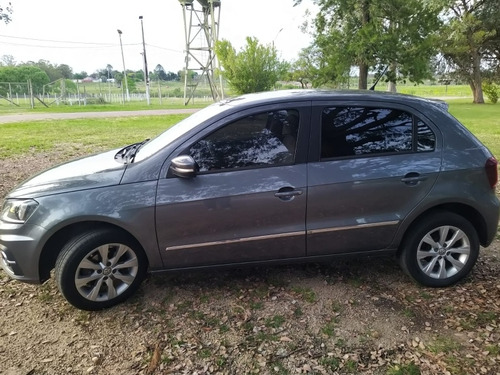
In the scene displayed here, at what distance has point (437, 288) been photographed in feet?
11.6

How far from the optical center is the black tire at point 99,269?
3.07 meters

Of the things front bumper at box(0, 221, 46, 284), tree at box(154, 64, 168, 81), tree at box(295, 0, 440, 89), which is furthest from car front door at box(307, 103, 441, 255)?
tree at box(154, 64, 168, 81)

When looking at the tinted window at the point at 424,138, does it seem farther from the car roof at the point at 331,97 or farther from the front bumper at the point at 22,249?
the front bumper at the point at 22,249

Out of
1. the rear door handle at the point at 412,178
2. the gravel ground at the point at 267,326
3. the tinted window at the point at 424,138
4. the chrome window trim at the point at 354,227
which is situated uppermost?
→ the tinted window at the point at 424,138

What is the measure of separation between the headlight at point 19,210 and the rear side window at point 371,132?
235cm

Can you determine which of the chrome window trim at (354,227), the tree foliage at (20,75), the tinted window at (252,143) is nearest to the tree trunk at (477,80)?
the chrome window trim at (354,227)

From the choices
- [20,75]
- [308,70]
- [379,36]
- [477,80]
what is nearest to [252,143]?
[379,36]

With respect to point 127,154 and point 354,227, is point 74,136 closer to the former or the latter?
point 127,154

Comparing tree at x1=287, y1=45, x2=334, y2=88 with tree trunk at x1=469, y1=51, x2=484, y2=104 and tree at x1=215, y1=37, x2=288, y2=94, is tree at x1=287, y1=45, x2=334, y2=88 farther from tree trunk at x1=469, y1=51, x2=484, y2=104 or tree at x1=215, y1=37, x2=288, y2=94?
tree trunk at x1=469, y1=51, x2=484, y2=104

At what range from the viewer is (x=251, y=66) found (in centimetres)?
2531

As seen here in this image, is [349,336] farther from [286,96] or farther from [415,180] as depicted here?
[286,96]

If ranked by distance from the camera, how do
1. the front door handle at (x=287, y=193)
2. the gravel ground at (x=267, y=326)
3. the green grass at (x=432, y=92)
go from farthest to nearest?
the green grass at (x=432, y=92) < the front door handle at (x=287, y=193) < the gravel ground at (x=267, y=326)

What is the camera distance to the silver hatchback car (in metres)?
3.10

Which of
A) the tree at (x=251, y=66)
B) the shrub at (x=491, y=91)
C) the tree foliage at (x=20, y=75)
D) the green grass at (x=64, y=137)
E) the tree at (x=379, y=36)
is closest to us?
the green grass at (x=64, y=137)
